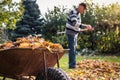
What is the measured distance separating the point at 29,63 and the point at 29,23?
77.3ft

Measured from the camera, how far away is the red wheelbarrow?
233 inches

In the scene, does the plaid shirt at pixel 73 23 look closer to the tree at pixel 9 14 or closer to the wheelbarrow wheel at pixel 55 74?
the wheelbarrow wheel at pixel 55 74

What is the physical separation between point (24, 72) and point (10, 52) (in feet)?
1.79

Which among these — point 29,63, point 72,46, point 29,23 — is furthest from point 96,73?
point 29,23

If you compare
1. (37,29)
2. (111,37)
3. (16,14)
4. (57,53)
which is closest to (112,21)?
(111,37)

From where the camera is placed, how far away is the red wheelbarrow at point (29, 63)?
5.91 metres

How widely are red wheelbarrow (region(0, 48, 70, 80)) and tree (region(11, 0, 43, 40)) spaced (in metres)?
21.4

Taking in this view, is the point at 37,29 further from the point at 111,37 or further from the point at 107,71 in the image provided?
the point at 107,71

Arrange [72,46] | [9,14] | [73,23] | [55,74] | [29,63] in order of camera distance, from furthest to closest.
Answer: [9,14]
[72,46]
[73,23]
[29,63]
[55,74]

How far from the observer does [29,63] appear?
20.1 feet

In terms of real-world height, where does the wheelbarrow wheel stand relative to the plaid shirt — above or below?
below

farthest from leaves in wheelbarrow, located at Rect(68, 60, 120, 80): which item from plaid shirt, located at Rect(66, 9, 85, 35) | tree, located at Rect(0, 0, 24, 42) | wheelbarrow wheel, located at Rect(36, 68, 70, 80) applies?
tree, located at Rect(0, 0, 24, 42)

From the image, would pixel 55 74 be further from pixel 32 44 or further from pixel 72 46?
pixel 72 46

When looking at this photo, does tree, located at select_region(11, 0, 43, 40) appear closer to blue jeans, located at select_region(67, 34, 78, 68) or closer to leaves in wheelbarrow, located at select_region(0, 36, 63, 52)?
blue jeans, located at select_region(67, 34, 78, 68)
